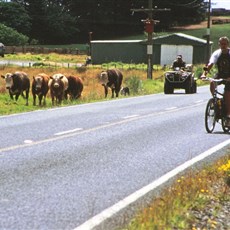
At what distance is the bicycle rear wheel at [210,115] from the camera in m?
12.9

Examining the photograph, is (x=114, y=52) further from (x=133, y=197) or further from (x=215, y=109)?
(x=133, y=197)

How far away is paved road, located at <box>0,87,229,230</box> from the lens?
638cm

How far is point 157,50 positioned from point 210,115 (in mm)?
66032

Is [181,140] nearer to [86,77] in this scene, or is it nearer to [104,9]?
[86,77]

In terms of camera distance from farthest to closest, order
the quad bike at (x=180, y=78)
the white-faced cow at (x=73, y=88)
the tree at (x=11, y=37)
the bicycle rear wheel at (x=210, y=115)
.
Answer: the tree at (x=11, y=37)
the quad bike at (x=180, y=78)
the white-faced cow at (x=73, y=88)
the bicycle rear wheel at (x=210, y=115)

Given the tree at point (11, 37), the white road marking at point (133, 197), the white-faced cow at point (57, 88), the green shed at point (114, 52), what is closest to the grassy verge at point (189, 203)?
the white road marking at point (133, 197)

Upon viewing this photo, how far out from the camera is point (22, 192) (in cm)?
704

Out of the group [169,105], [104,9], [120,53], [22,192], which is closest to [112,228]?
[22,192]

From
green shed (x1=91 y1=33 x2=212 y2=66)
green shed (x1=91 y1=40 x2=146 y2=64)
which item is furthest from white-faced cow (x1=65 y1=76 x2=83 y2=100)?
green shed (x1=91 y1=40 x2=146 y2=64)

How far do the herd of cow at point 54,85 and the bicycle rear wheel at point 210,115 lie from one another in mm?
12950

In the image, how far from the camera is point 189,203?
20.6 feet

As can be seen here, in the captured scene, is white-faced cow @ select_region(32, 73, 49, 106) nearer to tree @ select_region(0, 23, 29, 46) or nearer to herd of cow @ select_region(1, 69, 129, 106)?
herd of cow @ select_region(1, 69, 129, 106)

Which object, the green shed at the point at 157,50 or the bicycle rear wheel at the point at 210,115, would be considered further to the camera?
the green shed at the point at 157,50

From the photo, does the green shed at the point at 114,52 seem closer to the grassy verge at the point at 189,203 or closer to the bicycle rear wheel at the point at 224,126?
the bicycle rear wheel at the point at 224,126
